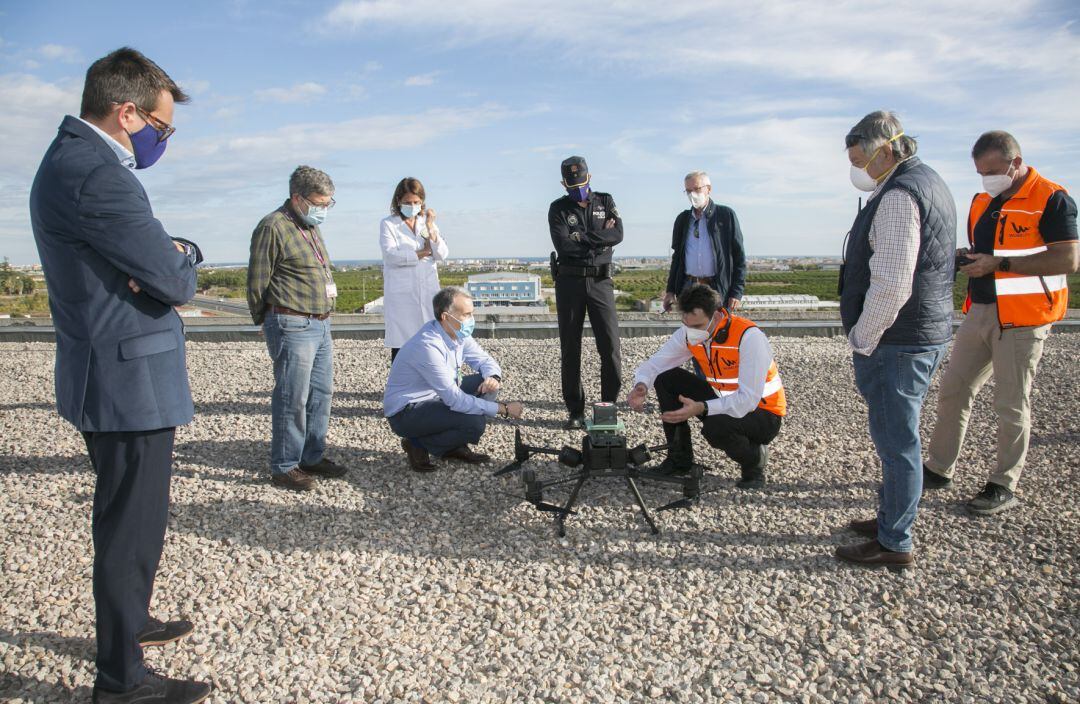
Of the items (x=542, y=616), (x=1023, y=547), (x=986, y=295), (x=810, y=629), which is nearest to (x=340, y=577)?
(x=542, y=616)

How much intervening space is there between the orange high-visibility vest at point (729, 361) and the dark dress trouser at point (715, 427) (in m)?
0.07

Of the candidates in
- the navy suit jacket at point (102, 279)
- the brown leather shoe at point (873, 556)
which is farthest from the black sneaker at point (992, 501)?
the navy suit jacket at point (102, 279)

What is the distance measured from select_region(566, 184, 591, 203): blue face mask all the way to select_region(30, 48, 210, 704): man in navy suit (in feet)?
11.7

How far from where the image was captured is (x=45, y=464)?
16.6 ft

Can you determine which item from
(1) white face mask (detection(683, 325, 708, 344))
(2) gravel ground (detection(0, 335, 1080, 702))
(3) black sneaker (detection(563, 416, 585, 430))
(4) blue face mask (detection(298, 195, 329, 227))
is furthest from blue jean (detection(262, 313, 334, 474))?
(1) white face mask (detection(683, 325, 708, 344))

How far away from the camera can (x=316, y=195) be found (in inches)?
171

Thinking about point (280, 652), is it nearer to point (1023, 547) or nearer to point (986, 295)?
point (1023, 547)

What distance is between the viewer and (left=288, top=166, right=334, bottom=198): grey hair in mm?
4297

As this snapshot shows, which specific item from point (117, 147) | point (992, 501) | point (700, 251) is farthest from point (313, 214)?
point (992, 501)

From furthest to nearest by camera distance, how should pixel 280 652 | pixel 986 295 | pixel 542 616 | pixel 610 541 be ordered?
pixel 986 295 < pixel 610 541 < pixel 542 616 < pixel 280 652

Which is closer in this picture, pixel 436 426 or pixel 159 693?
pixel 159 693

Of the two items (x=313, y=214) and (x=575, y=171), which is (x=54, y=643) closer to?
(x=313, y=214)

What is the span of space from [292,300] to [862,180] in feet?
10.8

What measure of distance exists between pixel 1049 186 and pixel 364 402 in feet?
19.1
